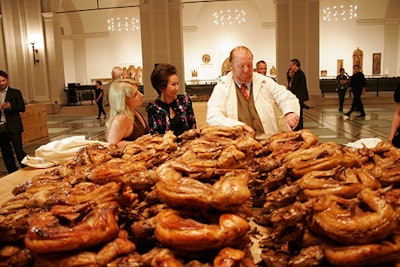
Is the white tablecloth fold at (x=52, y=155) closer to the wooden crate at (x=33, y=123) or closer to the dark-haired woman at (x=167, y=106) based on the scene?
the dark-haired woman at (x=167, y=106)

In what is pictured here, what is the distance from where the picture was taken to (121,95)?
4148mm

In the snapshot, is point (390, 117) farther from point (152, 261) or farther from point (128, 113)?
point (152, 261)

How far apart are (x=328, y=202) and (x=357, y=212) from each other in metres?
0.10

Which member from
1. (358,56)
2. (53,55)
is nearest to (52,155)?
(53,55)

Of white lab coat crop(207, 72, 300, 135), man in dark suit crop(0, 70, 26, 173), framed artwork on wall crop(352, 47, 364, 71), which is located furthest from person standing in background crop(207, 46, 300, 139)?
framed artwork on wall crop(352, 47, 364, 71)

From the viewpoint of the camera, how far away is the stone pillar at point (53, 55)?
65.8ft

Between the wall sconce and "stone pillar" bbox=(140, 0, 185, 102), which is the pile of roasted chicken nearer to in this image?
"stone pillar" bbox=(140, 0, 185, 102)

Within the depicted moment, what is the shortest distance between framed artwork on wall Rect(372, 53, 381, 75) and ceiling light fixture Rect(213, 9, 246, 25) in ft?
31.5

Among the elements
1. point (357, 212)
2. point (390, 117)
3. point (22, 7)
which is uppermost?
point (22, 7)

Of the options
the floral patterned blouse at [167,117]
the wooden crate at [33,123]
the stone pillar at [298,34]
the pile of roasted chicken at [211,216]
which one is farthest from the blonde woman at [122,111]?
the stone pillar at [298,34]

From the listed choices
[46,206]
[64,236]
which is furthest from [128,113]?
[64,236]

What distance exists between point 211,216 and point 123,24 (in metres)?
29.8

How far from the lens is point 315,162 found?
1.66 meters

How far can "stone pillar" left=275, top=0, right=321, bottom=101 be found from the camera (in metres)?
17.8
